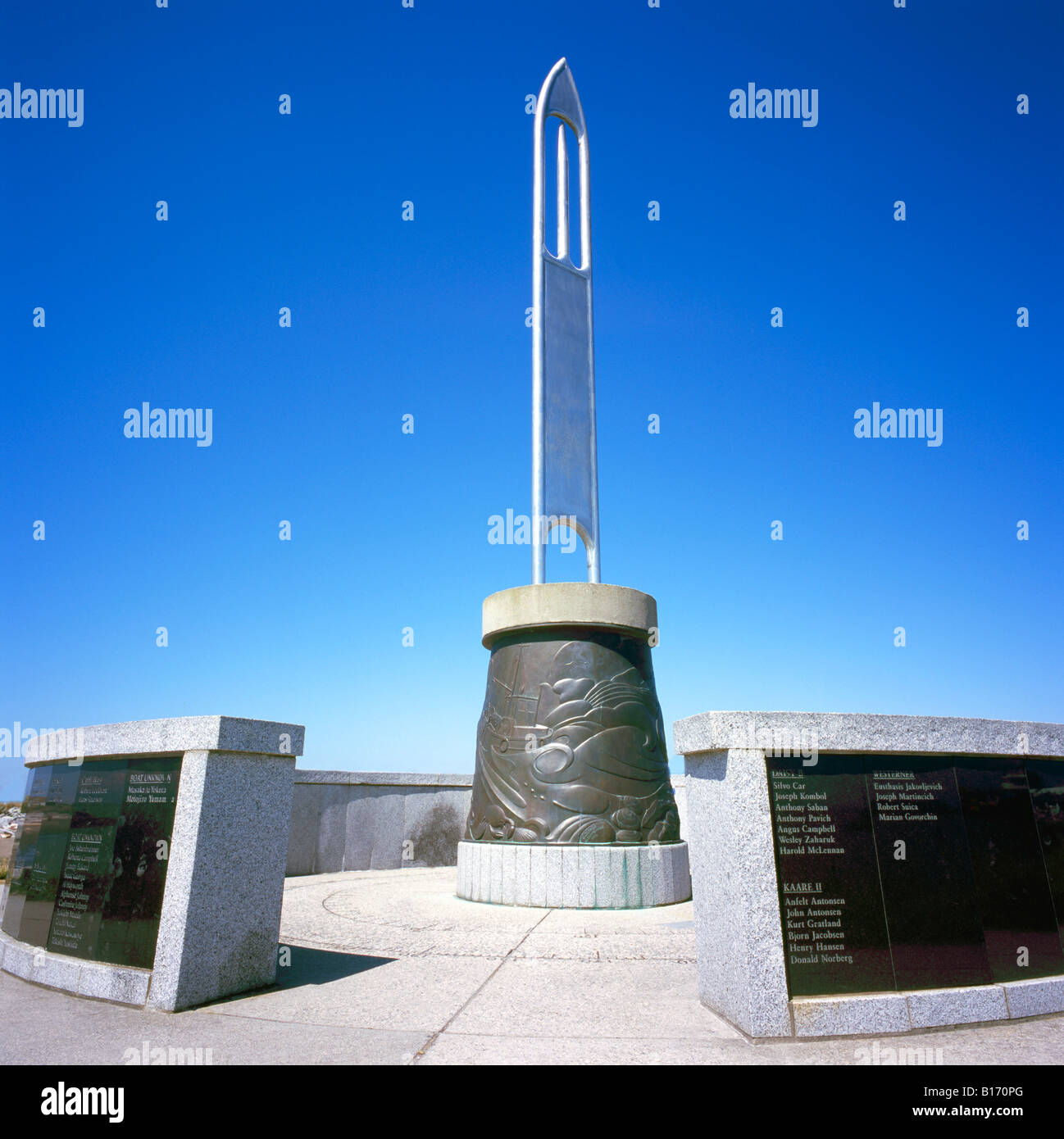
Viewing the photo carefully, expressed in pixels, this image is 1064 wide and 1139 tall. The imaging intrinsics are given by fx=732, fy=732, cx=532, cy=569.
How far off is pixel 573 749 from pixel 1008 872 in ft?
19.3

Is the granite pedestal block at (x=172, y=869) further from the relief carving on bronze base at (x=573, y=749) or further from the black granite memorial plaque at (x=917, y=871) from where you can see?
the relief carving on bronze base at (x=573, y=749)

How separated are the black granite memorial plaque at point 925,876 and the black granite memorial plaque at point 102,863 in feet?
16.8

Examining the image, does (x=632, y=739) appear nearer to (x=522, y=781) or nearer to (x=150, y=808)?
(x=522, y=781)

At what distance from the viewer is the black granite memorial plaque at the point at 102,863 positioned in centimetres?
546

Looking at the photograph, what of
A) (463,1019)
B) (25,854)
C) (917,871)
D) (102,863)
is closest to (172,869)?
(102,863)

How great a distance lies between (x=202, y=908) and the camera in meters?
5.27

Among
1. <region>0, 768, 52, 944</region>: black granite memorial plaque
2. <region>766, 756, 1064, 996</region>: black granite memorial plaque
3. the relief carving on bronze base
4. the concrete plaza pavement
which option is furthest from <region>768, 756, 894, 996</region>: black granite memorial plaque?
<region>0, 768, 52, 944</region>: black granite memorial plaque

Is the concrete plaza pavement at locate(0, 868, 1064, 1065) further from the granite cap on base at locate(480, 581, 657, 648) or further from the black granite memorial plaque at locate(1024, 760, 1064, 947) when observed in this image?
the granite cap on base at locate(480, 581, 657, 648)

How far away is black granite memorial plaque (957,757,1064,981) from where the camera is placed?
516 centimetres

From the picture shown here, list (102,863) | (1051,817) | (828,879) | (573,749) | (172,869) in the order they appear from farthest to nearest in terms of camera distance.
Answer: (573,749) → (102,863) → (1051,817) → (172,869) → (828,879)

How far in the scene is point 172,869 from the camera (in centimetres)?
531

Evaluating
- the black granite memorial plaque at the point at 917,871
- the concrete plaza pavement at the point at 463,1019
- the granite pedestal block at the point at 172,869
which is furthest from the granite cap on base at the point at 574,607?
the black granite memorial plaque at the point at 917,871

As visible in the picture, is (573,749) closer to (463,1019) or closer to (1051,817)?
(463,1019)

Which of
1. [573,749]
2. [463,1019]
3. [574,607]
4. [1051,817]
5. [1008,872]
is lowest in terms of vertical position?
[463,1019]
